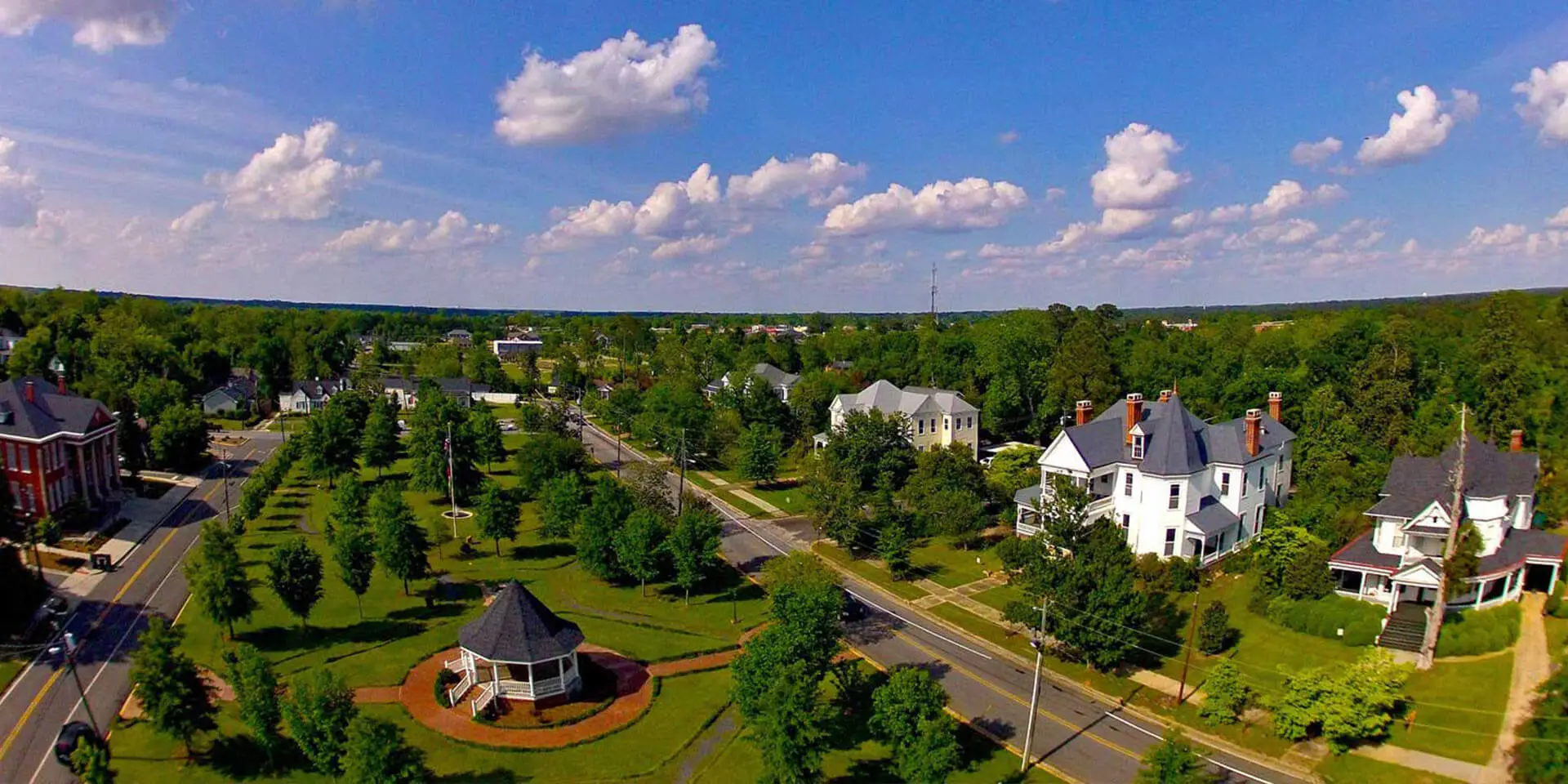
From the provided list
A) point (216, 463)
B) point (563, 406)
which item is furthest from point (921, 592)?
point (216, 463)

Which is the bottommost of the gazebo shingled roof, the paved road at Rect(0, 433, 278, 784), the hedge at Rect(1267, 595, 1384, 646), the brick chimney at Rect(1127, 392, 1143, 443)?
the paved road at Rect(0, 433, 278, 784)

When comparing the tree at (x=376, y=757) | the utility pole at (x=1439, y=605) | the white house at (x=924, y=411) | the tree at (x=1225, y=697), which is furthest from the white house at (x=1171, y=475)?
the tree at (x=376, y=757)

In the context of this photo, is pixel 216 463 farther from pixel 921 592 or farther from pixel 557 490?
pixel 921 592

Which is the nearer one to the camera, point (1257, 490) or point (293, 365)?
point (1257, 490)

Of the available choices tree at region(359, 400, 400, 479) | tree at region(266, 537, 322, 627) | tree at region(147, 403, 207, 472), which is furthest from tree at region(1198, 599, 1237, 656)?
tree at region(147, 403, 207, 472)

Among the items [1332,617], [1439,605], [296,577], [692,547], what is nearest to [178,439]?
[296,577]

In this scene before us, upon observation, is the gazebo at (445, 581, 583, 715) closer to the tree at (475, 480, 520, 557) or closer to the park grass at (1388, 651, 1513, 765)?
the tree at (475, 480, 520, 557)

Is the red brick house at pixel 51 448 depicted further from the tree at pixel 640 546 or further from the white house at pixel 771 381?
the white house at pixel 771 381
